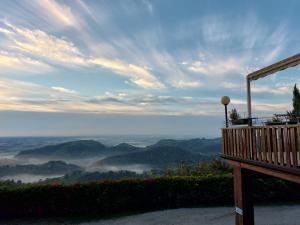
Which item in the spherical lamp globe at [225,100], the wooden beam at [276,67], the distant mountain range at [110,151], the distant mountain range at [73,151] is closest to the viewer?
the wooden beam at [276,67]

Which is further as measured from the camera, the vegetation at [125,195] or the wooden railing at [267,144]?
the vegetation at [125,195]

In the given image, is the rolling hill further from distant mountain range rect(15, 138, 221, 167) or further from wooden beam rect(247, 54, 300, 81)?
wooden beam rect(247, 54, 300, 81)

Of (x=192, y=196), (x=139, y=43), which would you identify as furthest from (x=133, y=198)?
(x=139, y=43)

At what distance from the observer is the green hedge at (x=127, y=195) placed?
12.5 metres

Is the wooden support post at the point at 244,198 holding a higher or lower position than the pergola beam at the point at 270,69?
Result: lower

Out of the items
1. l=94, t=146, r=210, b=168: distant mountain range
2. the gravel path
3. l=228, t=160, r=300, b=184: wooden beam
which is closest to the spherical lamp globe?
l=228, t=160, r=300, b=184: wooden beam

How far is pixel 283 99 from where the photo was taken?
10734 millimetres

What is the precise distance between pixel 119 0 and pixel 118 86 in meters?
10.1

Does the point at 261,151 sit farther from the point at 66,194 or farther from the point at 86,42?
the point at 86,42

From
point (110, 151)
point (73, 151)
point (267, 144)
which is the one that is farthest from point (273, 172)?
point (73, 151)

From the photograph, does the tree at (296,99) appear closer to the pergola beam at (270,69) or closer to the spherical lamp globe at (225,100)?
the spherical lamp globe at (225,100)

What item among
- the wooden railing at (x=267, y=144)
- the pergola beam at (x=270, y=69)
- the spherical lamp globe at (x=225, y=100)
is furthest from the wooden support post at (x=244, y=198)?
the spherical lamp globe at (x=225, y=100)

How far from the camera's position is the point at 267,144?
5.46 m

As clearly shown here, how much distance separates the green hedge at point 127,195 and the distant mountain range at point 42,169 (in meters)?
43.5
